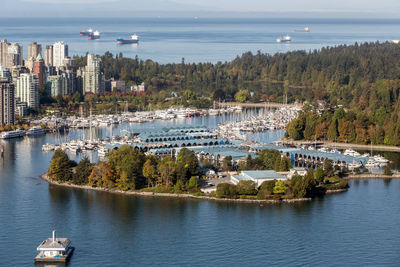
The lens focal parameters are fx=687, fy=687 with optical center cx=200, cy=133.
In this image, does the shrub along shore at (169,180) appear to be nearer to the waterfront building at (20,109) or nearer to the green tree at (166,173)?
the green tree at (166,173)

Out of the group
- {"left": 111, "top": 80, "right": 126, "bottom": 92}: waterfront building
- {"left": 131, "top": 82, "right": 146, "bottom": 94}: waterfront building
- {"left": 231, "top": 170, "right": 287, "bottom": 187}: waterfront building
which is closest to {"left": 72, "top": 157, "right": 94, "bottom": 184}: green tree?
{"left": 231, "top": 170, "right": 287, "bottom": 187}: waterfront building

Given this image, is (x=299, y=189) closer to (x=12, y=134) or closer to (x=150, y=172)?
(x=150, y=172)

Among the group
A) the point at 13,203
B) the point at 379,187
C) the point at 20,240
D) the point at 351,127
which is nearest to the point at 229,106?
the point at 351,127

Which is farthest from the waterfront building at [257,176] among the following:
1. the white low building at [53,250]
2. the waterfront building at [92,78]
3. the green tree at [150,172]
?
the waterfront building at [92,78]

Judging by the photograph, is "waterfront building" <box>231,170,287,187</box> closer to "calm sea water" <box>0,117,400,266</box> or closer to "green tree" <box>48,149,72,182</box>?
"calm sea water" <box>0,117,400,266</box>

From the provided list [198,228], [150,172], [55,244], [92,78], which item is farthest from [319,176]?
[92,78]

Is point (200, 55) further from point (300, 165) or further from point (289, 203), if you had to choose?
point (289, 203)

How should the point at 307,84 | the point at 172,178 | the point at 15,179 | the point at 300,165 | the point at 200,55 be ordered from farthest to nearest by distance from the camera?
the point at 200,55 < the point at 307,84 < the point at 300,165 < the point at 15,179 < the point at 172,178

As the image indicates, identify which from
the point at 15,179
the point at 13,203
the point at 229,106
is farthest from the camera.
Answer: the point at 229,106
